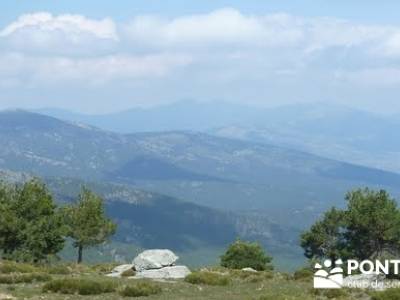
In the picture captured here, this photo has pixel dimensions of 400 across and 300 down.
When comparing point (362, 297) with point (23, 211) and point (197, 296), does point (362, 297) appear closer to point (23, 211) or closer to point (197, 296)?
point (197, 296)

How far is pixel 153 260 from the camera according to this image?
5619 centimetres

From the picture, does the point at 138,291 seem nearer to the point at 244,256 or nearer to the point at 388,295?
the point at 388,295

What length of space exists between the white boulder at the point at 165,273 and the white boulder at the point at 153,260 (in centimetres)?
256

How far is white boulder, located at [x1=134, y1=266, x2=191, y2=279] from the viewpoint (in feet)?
157

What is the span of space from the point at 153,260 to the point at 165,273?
274 inches

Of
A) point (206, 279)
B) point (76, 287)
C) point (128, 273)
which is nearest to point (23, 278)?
point (76, 287)

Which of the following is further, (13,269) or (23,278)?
(13,269)

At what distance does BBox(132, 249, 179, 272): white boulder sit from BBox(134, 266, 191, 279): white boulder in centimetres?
256

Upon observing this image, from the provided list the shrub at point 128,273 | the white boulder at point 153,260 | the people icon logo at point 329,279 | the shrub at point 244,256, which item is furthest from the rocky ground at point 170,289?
the shrub at point 244,256

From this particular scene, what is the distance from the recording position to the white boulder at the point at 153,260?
55.4 meters

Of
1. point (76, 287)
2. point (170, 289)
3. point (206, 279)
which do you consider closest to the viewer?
point (76, 287)

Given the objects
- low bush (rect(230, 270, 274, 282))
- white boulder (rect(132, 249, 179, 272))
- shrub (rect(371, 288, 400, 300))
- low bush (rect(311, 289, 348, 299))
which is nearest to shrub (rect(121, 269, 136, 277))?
white boulder (rect(132, 249, 179, 272))

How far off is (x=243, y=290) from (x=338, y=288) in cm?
576

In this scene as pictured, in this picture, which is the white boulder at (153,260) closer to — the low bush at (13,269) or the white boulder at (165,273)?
the white boulder at (165,273)
